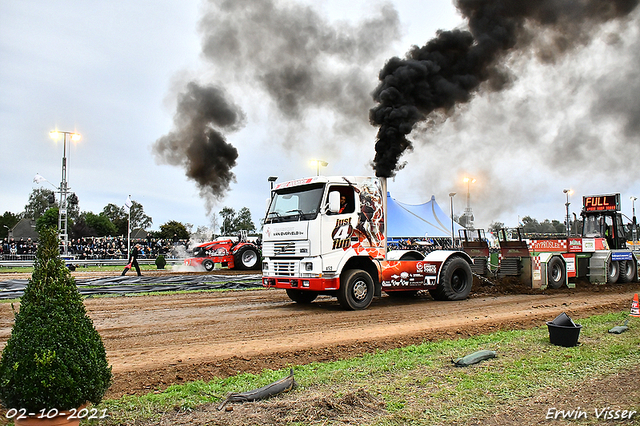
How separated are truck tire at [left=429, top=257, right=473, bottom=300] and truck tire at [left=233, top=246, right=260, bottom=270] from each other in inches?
533

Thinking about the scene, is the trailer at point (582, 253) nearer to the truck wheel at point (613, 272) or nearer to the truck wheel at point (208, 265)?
the truck wheel at point (613, 272)

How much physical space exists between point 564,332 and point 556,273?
11.1 meters

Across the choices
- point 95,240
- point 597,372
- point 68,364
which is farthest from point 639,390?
point 95,240

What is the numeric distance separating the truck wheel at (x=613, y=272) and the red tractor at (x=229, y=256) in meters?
16.0

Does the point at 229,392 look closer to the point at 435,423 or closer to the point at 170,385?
the point at 170,385

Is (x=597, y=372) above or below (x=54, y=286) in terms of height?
below

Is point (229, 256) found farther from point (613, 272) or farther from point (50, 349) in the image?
point (50, 349)

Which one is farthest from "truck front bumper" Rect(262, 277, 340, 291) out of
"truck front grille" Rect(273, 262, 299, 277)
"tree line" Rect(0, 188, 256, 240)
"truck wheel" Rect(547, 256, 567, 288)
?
"tree line" Rect(0, 188, 256, 240)

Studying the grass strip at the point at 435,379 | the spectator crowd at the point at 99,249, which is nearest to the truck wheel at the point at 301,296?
the grass strip at the point at 435,379

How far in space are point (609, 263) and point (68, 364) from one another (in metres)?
19.5

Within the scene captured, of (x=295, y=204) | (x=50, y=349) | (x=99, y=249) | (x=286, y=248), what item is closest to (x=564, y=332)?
(x=286, y=248)

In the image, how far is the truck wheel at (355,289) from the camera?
10953 millimetres

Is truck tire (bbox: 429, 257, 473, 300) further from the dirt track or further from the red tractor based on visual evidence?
the red tractor

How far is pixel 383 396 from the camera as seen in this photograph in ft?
15.6
